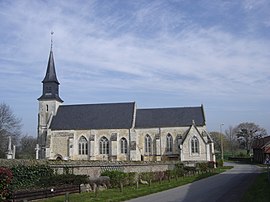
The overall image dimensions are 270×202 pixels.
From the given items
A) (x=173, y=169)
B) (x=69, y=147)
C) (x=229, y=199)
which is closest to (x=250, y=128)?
(x=69, y=147)

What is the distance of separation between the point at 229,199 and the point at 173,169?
700 inches

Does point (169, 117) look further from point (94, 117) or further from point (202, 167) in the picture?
point (202, 167)

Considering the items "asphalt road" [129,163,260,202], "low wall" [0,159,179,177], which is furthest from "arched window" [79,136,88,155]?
"asphalt road" [129,163,260,202]

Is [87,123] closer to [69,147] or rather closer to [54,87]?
[69,147]

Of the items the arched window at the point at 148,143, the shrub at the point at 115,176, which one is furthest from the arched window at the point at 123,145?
the shrub at the point at 115,176

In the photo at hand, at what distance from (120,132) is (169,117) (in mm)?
8785

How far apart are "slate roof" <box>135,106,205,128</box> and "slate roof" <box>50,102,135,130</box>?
2223mm

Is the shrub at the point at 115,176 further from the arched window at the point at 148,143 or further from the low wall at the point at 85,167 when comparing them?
the arched window at the point at 148,143

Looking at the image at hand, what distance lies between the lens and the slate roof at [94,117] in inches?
2223

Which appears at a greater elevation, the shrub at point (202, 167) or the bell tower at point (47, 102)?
the bell tower at point (47, 102)

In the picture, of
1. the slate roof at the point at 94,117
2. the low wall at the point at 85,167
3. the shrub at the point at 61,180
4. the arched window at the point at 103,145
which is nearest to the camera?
the shrub at the point at 61,180

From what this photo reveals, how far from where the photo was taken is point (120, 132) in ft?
182

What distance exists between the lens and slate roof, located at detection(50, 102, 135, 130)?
5647 cm

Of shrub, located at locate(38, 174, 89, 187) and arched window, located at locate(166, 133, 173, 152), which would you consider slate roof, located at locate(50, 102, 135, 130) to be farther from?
shrub, located at locate(38, 174, 89, 187)
